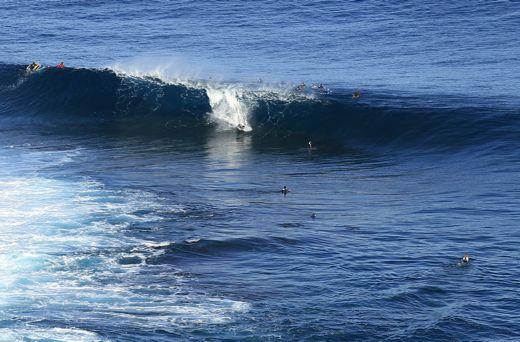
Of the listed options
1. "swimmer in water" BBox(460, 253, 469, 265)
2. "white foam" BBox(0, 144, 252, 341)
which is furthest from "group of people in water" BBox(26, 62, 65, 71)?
"swimmer in water" BBox(460, 253, 469, 265)

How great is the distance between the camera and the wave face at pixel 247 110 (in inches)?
2427

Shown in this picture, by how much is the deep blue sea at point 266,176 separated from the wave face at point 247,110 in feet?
0.55

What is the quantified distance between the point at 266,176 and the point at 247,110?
1606cm

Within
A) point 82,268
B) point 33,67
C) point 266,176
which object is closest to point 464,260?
point 82,268

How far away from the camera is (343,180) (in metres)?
52.8

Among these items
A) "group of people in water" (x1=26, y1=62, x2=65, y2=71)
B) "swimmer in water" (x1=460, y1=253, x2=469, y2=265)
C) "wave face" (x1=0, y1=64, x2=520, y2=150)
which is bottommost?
"swimmer in water" (x1=460, y1=253, x2=469, y2=265)

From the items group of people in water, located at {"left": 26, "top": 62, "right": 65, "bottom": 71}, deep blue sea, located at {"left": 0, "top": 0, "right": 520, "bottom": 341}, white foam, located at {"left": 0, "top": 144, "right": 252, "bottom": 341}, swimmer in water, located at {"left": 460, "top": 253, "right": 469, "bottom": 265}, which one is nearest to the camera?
white foam, located at {"left": 0, "top": 144, "right": 252, "bottom": 341}

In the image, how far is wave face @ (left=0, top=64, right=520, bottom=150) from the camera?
61.7 m

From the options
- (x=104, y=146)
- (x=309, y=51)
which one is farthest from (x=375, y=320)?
(x=309, y=51)

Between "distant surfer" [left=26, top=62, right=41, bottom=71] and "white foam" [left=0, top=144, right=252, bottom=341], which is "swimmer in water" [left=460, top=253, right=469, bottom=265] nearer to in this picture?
"white foam" [left=0, top=144, right=252, bottom=341]

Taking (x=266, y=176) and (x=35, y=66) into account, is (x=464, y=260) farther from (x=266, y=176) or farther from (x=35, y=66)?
(x=35, y=66)

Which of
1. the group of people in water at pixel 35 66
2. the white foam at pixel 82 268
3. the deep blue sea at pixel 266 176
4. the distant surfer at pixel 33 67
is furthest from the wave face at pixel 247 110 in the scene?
the white foam at pixel 82 268

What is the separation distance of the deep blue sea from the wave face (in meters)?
0.17

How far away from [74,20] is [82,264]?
72.0 m
